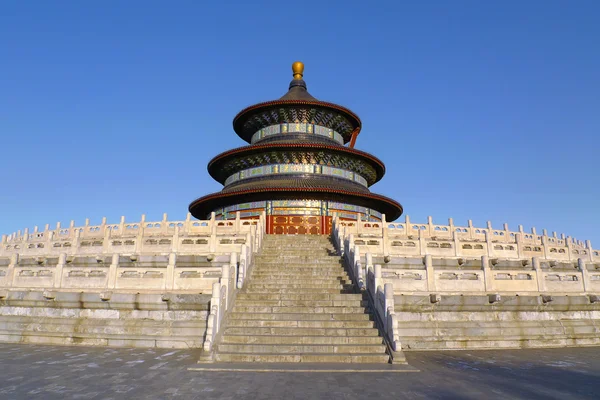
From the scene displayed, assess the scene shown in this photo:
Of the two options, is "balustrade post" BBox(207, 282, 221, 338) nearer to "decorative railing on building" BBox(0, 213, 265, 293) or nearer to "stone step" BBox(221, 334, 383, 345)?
"stone step" BBox(221, 334, 383, 345)

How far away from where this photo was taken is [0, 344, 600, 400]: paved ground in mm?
6574

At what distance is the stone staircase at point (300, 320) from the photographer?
9.24 metres

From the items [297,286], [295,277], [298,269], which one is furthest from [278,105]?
[297,286]

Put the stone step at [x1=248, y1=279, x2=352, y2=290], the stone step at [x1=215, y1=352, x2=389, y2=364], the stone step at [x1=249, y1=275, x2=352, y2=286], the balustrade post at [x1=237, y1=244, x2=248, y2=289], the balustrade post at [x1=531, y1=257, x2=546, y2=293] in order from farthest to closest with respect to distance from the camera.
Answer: the stone step at [x1=249, y1=275, x2=352, y2=286], the stone step at [x1=248, y1=279, x2=352, y2=290], the balustrade post at [x1=531, y1=257, x2=546, y2=293], the balustrade post at [x1=237, y1=244, x2=248, y2=289], the stone step at [x1=215, y1=352, x2=389, y2=364]

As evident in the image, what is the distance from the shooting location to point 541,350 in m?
10.9

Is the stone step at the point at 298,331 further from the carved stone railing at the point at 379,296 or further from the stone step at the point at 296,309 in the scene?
the stone step at the point at 296,309

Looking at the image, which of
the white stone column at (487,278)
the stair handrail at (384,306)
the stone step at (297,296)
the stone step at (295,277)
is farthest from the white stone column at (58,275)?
the white stone column at (487,278)

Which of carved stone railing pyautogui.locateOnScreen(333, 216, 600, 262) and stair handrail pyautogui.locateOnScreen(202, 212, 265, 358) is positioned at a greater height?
carved stone railing pyautogui.locateOnScreen(333, 216, 600, 262)

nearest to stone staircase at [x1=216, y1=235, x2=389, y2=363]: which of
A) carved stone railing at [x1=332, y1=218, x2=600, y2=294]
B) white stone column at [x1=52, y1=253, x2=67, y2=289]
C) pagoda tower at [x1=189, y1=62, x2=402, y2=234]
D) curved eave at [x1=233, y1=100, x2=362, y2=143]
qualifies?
carved stone railing at [x1=332, y1=218, x2=600, y2=294]

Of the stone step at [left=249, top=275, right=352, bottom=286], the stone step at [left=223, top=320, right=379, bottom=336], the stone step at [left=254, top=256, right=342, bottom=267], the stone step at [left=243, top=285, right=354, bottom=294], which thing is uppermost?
the stone step at [left=254, top=256, right=342, bottom=267]

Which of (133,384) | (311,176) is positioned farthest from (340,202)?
(133,384)

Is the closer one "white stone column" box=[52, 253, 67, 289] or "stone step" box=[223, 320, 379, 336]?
"stone step" box=[223, 320, 379, 336]

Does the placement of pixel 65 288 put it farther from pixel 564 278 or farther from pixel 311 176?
pixel 311 176

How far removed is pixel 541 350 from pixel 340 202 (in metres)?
20.3
